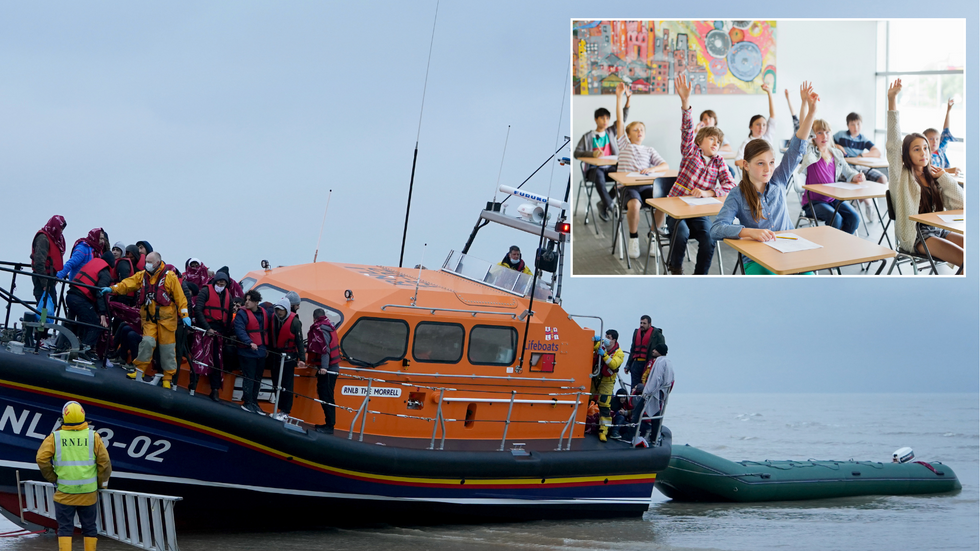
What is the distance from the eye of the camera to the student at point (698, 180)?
905 centimetres

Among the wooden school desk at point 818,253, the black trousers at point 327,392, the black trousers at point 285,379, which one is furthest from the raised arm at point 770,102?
the black trousers at point 285,379

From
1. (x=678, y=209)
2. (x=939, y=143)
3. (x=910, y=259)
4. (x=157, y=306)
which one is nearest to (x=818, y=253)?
A: (x=678, y=209)

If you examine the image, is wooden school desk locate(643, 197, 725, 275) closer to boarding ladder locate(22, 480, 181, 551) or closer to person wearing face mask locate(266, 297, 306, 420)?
person wearing face mask locate(266, 297, 306, 420)

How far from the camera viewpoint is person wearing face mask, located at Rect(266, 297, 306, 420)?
276 inches

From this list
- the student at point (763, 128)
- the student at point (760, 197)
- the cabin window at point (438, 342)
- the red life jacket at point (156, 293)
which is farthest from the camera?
the student at point (763, 128)

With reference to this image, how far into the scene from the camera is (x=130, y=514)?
653 cm

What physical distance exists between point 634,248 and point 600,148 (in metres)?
1.19

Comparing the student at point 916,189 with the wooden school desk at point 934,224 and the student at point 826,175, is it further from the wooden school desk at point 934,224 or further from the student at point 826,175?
the student at point 826,175

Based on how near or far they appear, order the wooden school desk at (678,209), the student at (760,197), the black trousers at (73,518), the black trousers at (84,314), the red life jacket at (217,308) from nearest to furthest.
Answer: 1. the black trousers at (73,518)
2. the black trousers at (84,314)
3. the red life jacket at (217,308)
4. the wooden school desk at (678,209)
5. the student at (760,197)

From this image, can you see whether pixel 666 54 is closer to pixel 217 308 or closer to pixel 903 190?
pixel 903 190

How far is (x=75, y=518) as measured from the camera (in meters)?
6.24

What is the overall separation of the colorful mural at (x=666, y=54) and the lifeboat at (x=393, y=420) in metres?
2.09

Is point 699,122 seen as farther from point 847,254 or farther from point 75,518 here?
point 75,518

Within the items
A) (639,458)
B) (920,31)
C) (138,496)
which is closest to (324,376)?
(138,496)
